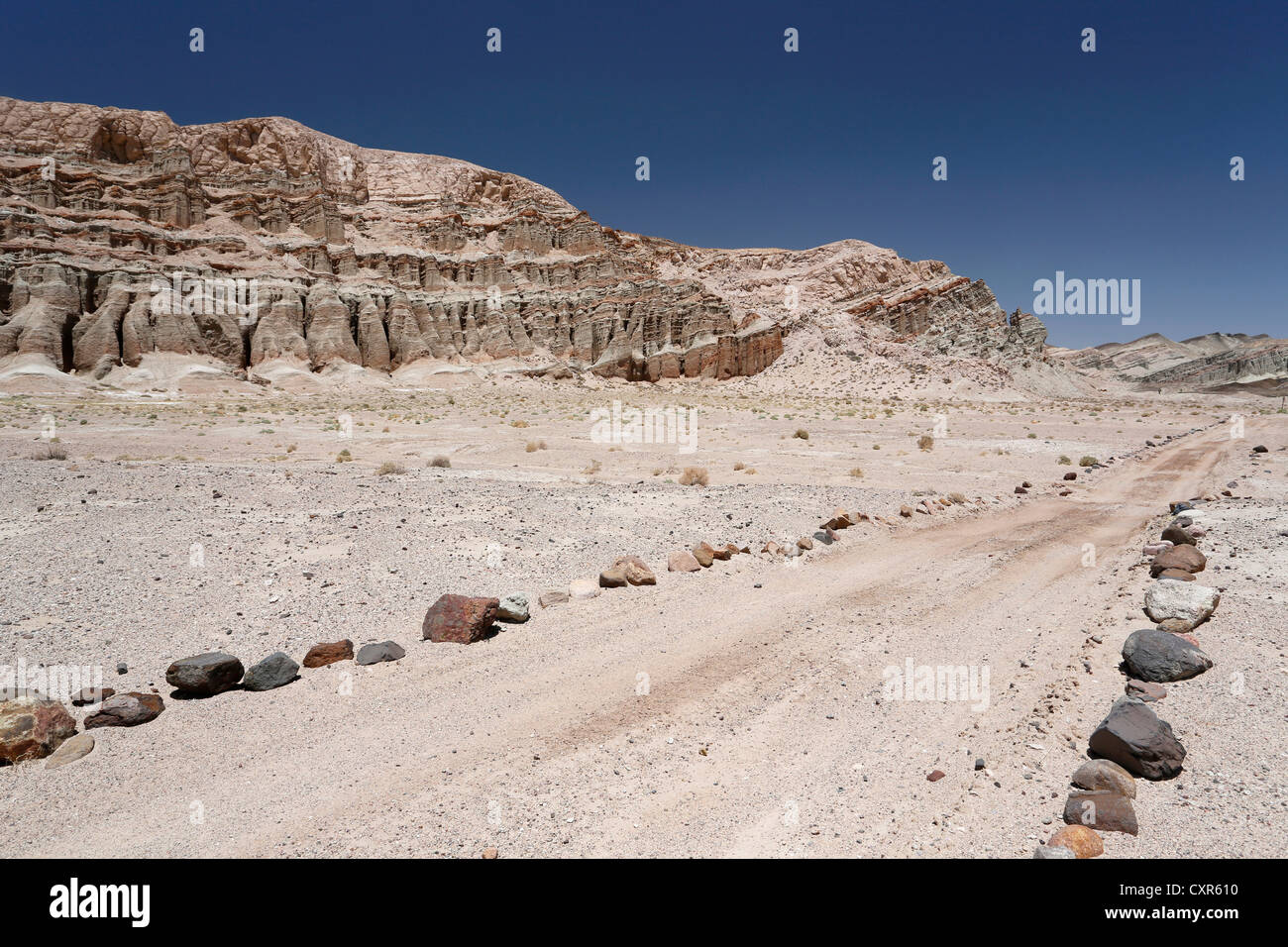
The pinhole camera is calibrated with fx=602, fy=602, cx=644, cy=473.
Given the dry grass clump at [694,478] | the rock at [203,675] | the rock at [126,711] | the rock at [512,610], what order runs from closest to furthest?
the rock at [126,711], the rock at [203,675], the rock at [512,610], the dry grass clump at [694,478]

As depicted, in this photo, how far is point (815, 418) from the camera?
38938 millimetres

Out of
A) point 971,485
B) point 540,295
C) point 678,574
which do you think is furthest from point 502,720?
point 540,295

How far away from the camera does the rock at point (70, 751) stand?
4.10 meters

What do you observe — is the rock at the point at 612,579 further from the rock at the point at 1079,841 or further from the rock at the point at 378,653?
the rock at the point at 1079,841

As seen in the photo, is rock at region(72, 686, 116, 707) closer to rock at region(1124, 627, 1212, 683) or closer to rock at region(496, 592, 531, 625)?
rock at region(496, 592, 531, 625)

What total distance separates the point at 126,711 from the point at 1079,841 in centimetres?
647

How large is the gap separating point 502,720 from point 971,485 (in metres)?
15.8

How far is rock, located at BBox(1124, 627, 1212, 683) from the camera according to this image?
17.0 ft

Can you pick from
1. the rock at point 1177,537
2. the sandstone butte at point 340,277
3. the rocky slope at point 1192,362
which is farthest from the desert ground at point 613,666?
the rocky slope at point 1192,362

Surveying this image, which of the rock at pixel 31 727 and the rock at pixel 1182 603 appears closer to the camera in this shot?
the rock at pixel 31 727

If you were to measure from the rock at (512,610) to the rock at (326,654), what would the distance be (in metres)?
1.52

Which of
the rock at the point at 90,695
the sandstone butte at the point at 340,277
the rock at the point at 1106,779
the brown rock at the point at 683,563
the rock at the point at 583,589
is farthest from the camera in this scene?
the sandstone butte at the point at 340,277

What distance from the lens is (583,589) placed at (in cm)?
766
